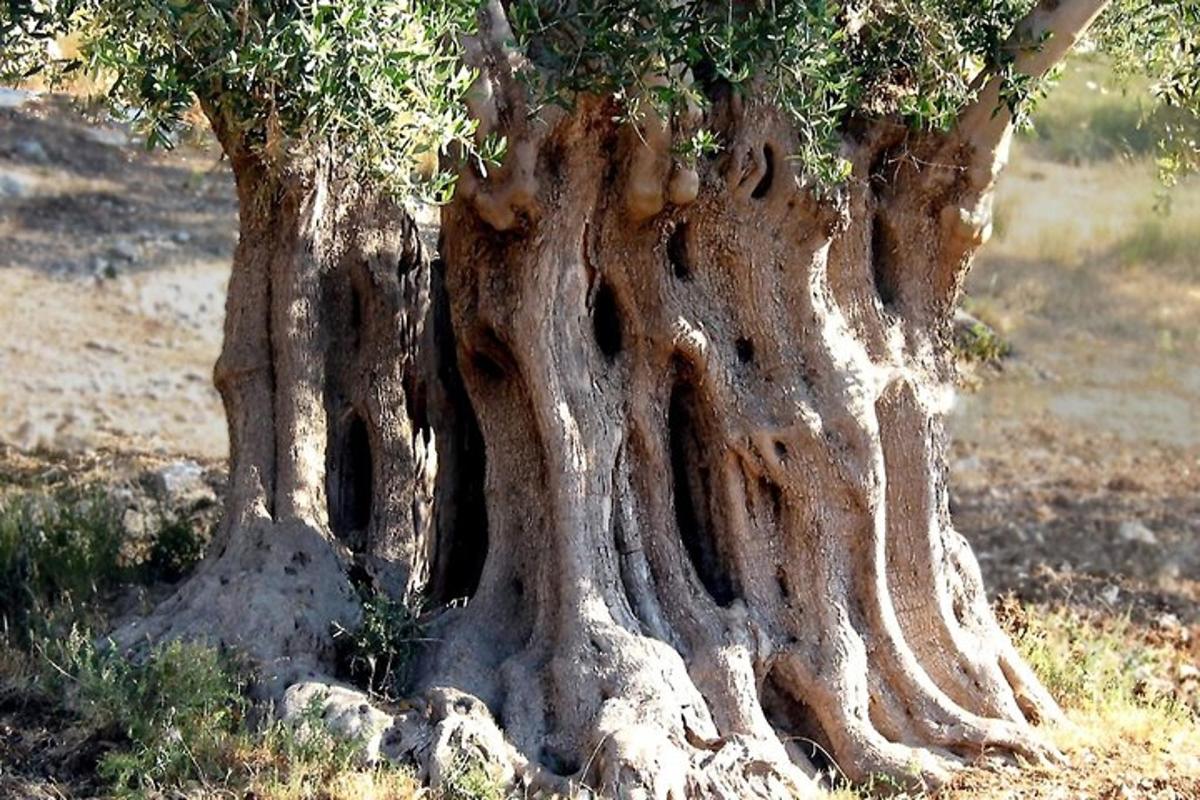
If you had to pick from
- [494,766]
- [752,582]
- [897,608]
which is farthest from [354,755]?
[897,608]

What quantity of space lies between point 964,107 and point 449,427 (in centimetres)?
279

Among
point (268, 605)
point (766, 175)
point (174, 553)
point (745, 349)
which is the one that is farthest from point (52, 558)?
point (766, 175)

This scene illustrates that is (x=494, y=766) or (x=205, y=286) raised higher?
(x=205, y=286)

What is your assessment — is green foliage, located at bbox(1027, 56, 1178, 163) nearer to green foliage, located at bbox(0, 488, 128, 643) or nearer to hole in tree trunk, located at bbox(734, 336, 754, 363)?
hole in tree trunk, located at bbox(734, 336, 754, 363)

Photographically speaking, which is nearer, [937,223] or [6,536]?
[937,223]

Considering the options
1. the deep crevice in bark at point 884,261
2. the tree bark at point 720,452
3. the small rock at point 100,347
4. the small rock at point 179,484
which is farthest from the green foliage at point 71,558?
the small rock at point 100,347

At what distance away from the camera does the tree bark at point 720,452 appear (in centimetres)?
686

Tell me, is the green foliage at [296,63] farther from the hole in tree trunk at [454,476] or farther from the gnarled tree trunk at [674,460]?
the hole in tree trunk at [454,476]

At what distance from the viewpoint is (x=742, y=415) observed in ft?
23.4

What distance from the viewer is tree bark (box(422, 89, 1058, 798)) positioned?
6.86 meters

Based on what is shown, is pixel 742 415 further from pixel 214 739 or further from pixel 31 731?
pixel 31 731

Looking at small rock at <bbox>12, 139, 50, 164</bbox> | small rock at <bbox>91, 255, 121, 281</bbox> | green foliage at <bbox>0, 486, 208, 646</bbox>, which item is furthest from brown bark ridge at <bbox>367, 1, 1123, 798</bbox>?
small rock at <bbox>12, 139, 50, 164</bbox>

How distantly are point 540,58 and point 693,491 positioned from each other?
198 centimetres

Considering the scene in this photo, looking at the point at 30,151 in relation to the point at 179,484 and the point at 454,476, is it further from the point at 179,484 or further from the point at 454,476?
the point at 454,476
